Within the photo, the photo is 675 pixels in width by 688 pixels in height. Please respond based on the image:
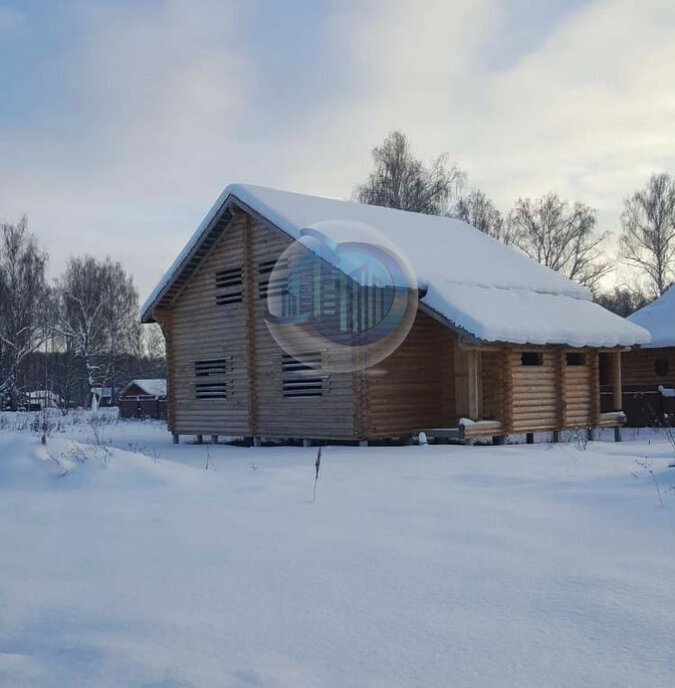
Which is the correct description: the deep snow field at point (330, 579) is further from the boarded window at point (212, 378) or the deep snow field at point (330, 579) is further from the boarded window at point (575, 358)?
the boarded window at point (212, 378)

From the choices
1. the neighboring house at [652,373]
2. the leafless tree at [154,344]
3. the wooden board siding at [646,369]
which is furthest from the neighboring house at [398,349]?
the leafless tree at [154,344]

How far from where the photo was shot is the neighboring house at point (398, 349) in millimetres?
17203

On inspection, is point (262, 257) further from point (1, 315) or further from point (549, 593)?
point (1, 315)

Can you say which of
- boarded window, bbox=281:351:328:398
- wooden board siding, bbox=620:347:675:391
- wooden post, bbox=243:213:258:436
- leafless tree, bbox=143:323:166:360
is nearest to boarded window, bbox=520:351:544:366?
boarded window, bbox=281:351:328:398

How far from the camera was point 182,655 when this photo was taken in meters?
4.19

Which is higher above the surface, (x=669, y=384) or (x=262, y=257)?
(x=262, y=257)

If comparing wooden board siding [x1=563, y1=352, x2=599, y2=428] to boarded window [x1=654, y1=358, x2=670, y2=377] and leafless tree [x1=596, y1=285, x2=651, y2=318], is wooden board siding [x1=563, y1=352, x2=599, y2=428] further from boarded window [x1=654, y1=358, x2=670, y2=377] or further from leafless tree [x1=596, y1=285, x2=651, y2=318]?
leafless tree [x1=596, y1=285, x2=651, y2=318]

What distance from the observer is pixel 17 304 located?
49.6 metres

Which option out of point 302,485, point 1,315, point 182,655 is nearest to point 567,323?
point 302,485

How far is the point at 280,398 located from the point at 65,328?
135 ft

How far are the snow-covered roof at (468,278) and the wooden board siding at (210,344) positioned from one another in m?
0.68

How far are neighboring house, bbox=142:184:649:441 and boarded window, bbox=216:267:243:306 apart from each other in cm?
3

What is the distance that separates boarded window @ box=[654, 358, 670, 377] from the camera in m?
26.4

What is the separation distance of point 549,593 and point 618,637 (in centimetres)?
80
